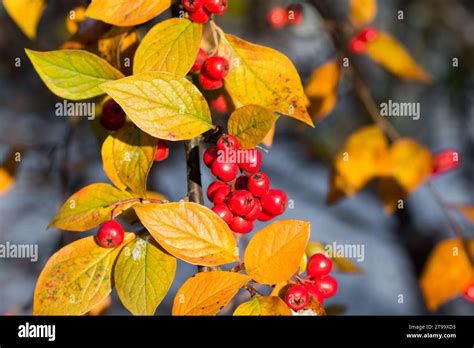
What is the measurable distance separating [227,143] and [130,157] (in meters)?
0.11

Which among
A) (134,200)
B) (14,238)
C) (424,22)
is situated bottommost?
(14,238)

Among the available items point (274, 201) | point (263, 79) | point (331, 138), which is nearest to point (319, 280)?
point (274, 201)

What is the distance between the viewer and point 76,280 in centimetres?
61

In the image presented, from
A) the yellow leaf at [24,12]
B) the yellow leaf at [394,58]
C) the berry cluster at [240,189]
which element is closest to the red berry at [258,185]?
the berry cluster at [240,189]

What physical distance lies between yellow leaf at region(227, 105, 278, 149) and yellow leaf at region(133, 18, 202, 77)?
0.07 m

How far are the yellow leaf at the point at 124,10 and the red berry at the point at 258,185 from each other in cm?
18

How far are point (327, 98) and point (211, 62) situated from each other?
49 cm

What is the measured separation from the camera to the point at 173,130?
22.2 inches

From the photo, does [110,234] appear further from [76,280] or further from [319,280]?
[319,280]

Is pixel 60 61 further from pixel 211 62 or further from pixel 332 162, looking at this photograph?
pixel 332 162

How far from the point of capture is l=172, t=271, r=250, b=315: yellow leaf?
565 mm

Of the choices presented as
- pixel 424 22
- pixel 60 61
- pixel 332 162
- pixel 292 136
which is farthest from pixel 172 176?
pixel 60 61

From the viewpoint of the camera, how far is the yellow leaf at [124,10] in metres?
0.60

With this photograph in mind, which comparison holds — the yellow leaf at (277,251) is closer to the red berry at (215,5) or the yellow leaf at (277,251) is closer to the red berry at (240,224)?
the red berry at (240,224)
